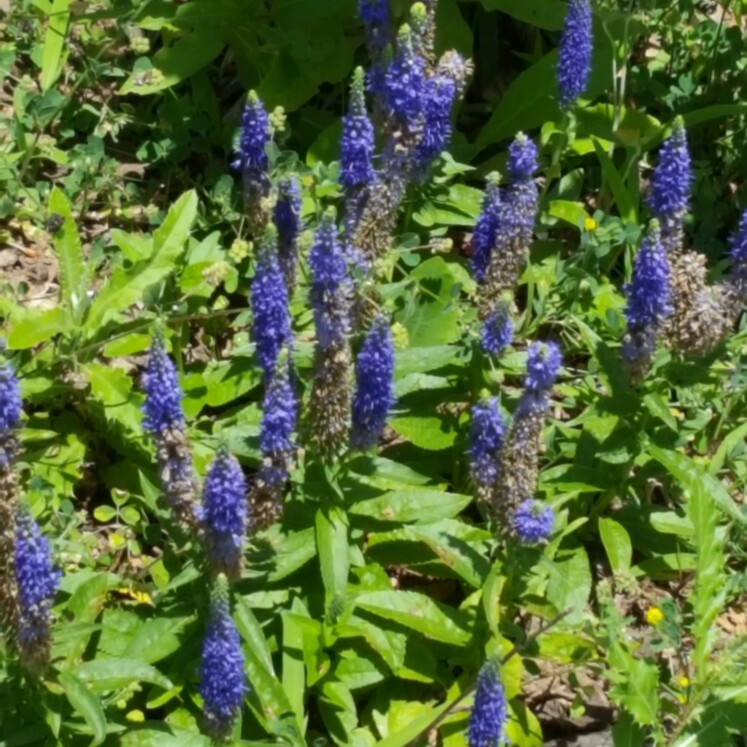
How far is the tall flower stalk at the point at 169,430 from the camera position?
345 centimetres

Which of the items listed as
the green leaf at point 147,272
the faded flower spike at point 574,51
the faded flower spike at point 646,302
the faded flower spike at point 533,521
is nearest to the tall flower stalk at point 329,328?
the faded flower spike at point 533,521

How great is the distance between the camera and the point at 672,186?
167 inches

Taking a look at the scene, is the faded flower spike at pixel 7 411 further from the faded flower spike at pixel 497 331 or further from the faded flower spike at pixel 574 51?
the faded flower spike at pixel 574 51

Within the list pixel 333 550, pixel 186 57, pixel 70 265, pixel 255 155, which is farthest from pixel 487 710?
pixel 186 57

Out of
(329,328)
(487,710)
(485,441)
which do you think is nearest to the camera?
(487,710)

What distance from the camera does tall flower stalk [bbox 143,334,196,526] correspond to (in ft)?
11.3

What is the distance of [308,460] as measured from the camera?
13.0ft

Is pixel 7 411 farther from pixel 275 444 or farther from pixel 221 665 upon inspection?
pixel 221 665

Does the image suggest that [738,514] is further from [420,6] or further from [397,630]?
[420,6]

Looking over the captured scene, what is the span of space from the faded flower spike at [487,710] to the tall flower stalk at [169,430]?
951mm

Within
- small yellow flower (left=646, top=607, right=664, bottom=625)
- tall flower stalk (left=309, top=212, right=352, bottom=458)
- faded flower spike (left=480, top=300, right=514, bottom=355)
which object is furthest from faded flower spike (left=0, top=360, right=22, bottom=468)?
small yellow flower (left=646, top=607, right=664, bottom=625)

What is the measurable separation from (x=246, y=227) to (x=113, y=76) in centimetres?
130

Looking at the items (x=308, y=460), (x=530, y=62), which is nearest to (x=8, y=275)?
(x=308, y=460)

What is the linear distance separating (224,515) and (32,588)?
549mm
